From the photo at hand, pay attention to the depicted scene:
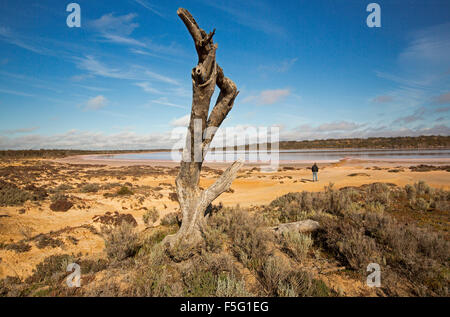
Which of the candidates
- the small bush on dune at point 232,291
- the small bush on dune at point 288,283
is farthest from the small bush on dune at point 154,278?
the small bush on dune at point 288,283

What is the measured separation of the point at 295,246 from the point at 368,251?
1.44 metres

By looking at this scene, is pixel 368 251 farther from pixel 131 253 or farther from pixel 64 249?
pixel 64 249

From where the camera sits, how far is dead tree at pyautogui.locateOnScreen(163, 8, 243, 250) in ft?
14.4

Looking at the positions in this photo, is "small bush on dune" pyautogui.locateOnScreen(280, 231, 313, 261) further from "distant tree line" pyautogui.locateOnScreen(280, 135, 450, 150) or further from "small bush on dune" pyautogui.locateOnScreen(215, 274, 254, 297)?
"distant tree line" pyautogui.locateOnScreen(280, 135, 450, 150)

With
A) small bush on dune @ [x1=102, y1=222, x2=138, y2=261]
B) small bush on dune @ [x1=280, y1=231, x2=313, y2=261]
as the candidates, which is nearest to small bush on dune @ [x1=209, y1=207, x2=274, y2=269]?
small bush on dune @ [x1=280, y1=231, x2=313, y2=261]

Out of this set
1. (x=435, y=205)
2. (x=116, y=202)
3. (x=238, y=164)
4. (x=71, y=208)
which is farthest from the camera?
(x=116, y=202)

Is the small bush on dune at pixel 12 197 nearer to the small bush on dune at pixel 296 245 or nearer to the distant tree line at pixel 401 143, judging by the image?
the small bush on dune at pixel 296 245

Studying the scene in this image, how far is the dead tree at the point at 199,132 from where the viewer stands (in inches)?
172

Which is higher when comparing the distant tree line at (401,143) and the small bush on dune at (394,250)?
the distant tree line at (401,143)

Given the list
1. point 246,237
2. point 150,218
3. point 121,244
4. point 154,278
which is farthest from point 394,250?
point 150,218

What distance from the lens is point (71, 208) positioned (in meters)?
11.5

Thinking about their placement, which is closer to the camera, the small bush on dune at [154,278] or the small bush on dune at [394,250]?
the small bush on dune at [154,278]

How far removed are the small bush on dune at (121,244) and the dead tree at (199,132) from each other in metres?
0.92
